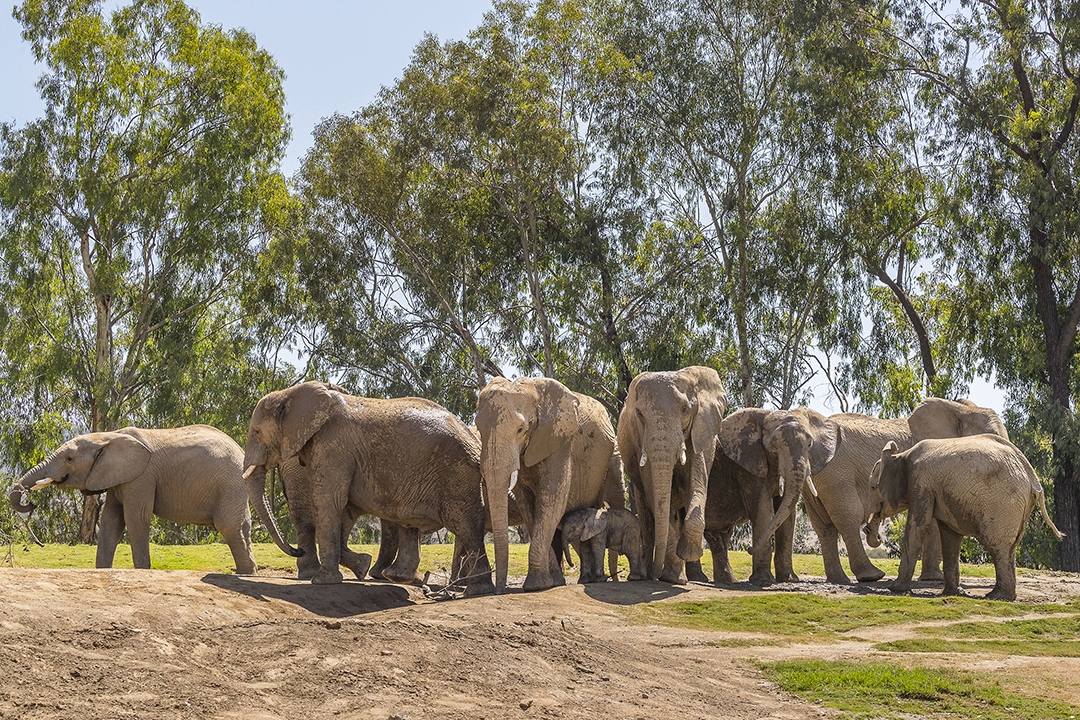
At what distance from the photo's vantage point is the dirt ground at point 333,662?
25.1ft

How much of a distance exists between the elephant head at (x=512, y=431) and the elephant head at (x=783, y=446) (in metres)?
3.67

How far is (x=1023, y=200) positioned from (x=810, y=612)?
76.2 feet

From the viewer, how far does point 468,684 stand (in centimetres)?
840

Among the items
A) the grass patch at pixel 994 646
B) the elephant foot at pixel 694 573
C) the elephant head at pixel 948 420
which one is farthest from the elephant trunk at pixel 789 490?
the grass patch at pixel 994 646

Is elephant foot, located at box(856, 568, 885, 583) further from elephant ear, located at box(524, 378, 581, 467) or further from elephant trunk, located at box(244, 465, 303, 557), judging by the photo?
elephant trunk, located at box(244, 465, 303, 557)

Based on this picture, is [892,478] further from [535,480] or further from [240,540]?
→ [240,540]

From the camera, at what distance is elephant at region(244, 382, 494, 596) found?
14.3 meters

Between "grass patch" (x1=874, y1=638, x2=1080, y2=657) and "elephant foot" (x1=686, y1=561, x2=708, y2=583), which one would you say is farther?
"elephant foot" (x1=686, y1=561, x2=708, y2=583)

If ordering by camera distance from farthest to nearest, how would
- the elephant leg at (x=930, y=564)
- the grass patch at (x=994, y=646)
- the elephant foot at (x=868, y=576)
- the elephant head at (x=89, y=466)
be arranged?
the elephant leg at (x=930, y=564)
the elephant foot at (x=868, y=576)
the elephant head at (x=89, y=466)
the grass patch at (x=994, y=646)

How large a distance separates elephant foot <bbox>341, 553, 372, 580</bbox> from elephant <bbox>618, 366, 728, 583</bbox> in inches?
167

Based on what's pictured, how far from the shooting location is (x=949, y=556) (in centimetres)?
1638

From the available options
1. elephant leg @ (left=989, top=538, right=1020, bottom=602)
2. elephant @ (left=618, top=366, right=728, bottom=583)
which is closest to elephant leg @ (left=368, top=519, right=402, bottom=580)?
elephant @ (left=618, top=366, right=728, bottom=583)

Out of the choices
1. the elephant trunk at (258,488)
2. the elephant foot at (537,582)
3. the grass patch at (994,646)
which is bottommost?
the grass patch at (994,646)

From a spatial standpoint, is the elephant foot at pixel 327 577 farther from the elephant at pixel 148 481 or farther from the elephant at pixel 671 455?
the elephant at pixel 671 455
